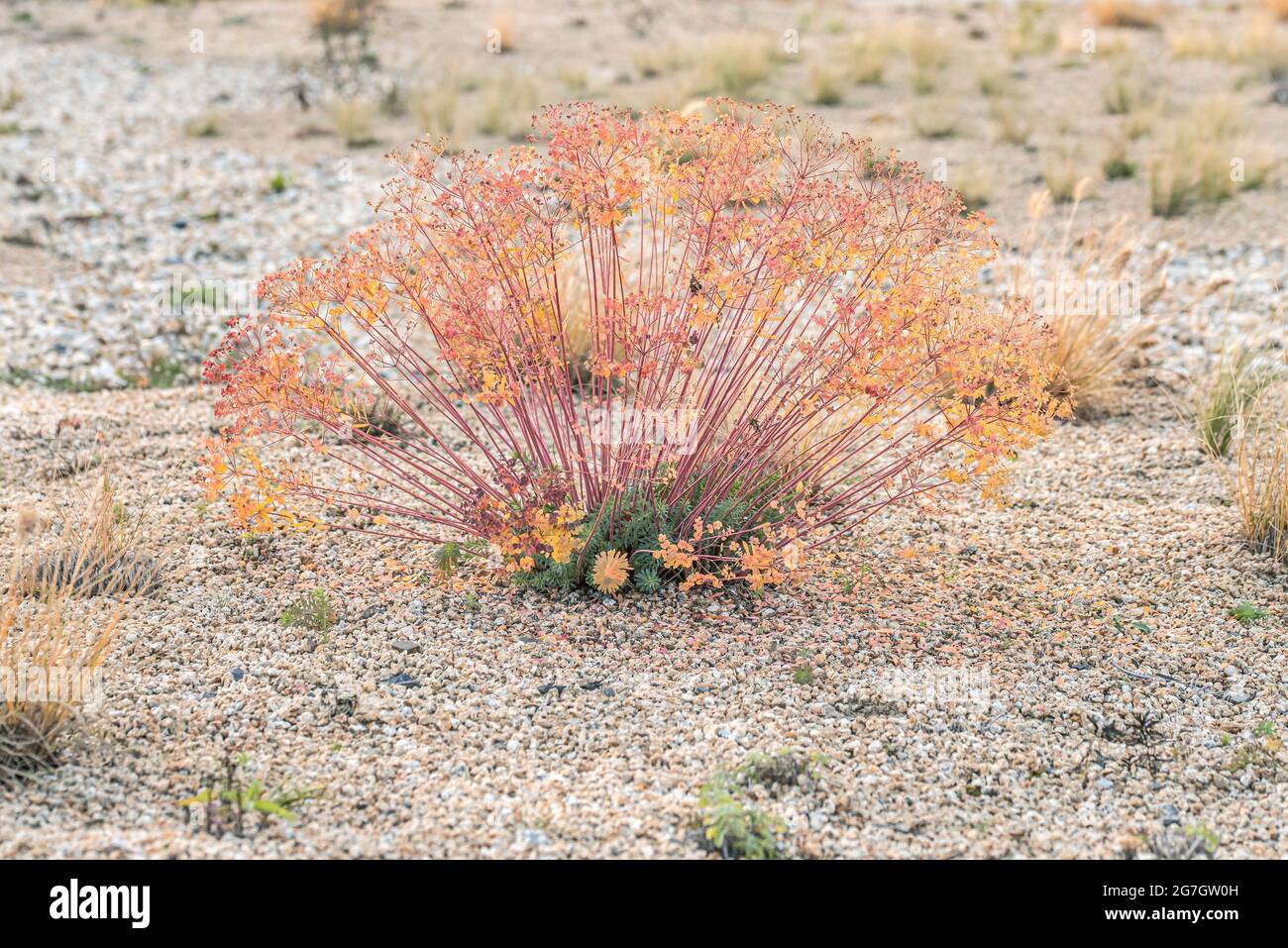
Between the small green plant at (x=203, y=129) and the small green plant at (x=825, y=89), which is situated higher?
the small green plant at (x=825, y=89)

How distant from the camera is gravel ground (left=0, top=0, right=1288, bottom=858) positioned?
2.92m

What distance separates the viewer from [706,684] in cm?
347

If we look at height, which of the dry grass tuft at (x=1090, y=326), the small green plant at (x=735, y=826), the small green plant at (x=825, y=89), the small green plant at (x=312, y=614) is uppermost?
the small green plant at (x=825, y=89)

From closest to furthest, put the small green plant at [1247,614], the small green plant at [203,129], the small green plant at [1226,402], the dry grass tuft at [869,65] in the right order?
the small green plant at [1247,614] < the small green plant at [1226,402] < the small green plant at [203,129] < the dry grass tuft at [869,65]

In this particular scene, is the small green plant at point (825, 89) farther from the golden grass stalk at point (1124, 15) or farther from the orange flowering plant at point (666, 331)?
the orange flowering plant at point (666, 331)

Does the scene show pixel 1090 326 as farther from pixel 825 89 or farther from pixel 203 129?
pixel 203 129

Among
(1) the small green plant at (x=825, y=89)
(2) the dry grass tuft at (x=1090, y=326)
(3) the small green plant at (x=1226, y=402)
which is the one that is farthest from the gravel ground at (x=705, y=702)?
(1) the small green plant at (x=825, y=89)

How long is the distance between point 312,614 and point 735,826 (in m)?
1.54

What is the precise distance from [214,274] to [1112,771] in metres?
5.94

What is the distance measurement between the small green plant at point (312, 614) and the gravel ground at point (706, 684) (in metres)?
0.04

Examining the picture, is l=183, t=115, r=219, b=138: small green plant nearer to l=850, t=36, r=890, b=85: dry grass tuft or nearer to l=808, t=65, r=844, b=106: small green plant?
l=808, t=65, r=844, b=106: small green plant

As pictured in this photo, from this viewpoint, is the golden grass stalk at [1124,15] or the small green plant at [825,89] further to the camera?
the golden grass stalk at [1124,15]

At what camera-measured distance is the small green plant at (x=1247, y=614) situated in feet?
13.0

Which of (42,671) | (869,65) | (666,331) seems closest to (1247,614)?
(666,331)
